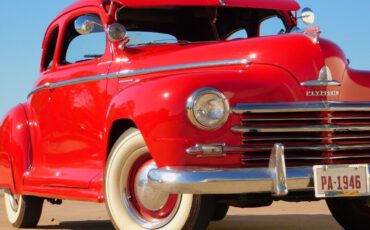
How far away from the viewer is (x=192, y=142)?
4184 mm

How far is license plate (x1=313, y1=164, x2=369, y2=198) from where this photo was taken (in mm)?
4191

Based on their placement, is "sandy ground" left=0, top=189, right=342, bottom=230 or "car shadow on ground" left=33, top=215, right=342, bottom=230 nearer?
"car shadow on ground" left=33, top=215, right=342, bottom=230

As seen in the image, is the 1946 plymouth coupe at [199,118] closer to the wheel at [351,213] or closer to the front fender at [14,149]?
the wheel at [351,213]

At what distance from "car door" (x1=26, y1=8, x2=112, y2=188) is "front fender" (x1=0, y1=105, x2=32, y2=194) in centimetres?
12

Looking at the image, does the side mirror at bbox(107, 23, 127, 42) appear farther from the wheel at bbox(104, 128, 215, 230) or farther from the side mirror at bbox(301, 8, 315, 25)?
the side mirror at bbox(301, 8, 315, 25)

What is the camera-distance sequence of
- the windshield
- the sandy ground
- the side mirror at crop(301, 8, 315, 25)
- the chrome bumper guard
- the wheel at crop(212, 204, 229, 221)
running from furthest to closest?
the sandy ground → the wheel at crop(212, 204, 229, 221) → the side mirror at crop(301, 8, 315, 25) → the windshield → the chrome bumper guard

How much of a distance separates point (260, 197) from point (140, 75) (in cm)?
136

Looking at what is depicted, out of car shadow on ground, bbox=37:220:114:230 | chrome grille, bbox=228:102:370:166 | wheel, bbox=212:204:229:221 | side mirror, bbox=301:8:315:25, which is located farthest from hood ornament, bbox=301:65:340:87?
car shadow on ground, bbox=37:220:114:230

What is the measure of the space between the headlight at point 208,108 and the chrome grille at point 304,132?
90mm

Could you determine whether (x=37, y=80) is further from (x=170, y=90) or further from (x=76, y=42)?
(x=170, y=90)

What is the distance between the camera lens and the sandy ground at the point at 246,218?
698 centimetres

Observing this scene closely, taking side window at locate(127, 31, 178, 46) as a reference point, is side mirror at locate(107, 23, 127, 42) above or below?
above

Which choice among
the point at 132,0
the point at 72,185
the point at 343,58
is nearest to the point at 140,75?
the point at 132,0

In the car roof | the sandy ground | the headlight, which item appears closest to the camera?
the headlight
